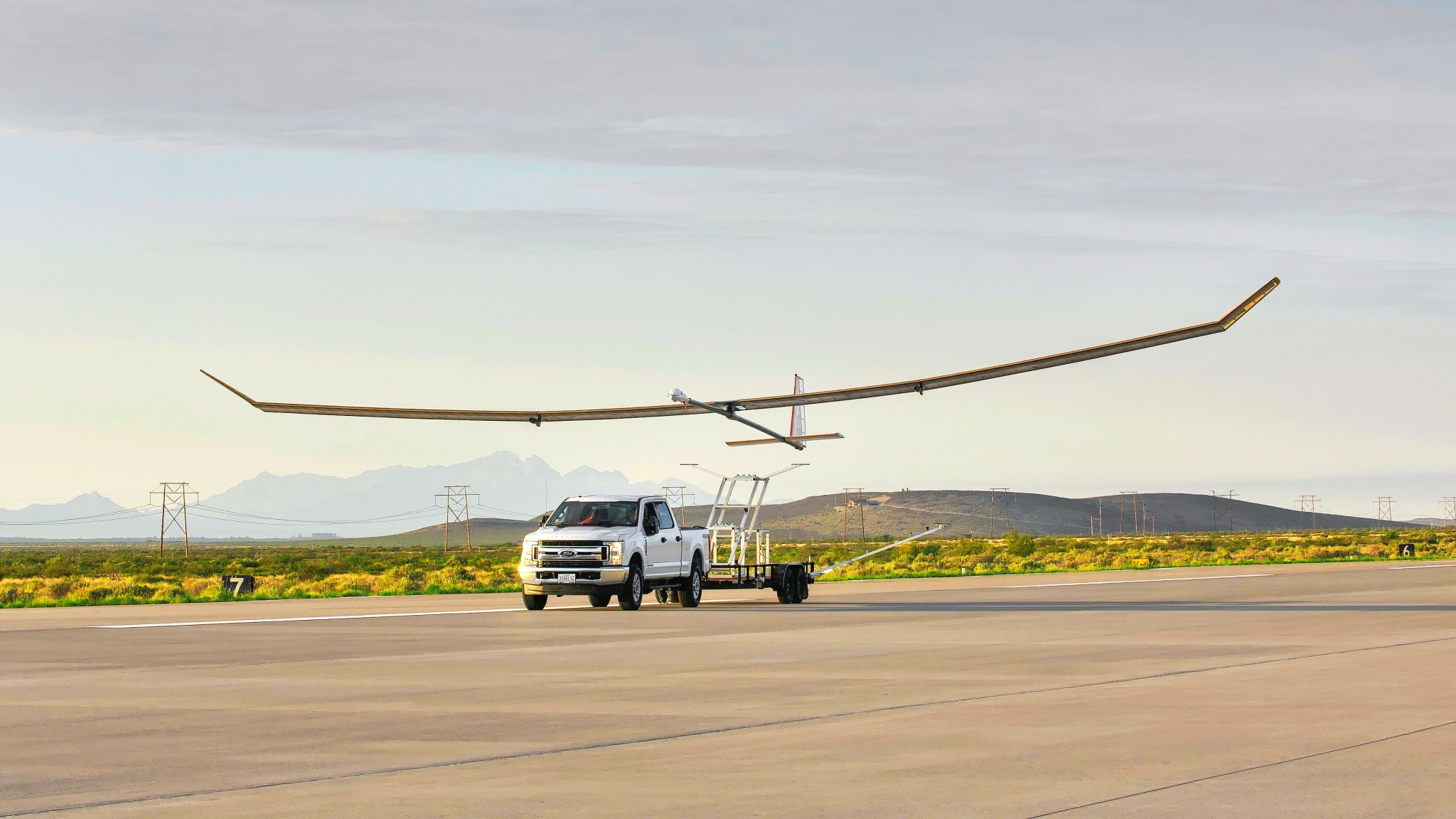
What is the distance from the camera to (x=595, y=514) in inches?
1368

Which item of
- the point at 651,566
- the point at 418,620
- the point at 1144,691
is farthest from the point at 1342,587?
the point at 1144,691

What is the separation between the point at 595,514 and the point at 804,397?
5.32 metres

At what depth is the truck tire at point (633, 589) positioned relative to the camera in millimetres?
33875

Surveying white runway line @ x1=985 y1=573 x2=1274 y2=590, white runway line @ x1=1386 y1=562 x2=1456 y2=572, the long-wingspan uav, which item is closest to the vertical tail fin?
the long-wingspan uav

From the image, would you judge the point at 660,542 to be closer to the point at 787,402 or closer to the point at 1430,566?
the point at 787,402

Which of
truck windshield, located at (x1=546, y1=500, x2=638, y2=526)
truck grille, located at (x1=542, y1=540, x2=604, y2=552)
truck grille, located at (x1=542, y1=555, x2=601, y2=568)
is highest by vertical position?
truck windshield, located at (x1=546, y1=500, x2=638, y2=526)

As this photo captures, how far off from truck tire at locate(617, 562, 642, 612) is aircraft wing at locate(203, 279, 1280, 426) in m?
4.02

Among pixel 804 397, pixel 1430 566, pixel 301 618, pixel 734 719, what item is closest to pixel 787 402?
pixel 804 397

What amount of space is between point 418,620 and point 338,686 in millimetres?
13154

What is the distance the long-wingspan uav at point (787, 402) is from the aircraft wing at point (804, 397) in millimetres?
13

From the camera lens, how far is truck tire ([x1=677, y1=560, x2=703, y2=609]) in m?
36.0

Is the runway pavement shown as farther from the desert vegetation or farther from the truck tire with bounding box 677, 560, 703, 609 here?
the desert vegetation

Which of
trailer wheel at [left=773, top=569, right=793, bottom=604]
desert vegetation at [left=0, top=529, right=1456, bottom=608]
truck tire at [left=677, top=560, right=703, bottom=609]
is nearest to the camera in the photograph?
truck tire at [left=677, top=560, right=703, bottom=609]

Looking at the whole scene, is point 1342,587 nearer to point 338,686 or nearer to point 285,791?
point 338,686
